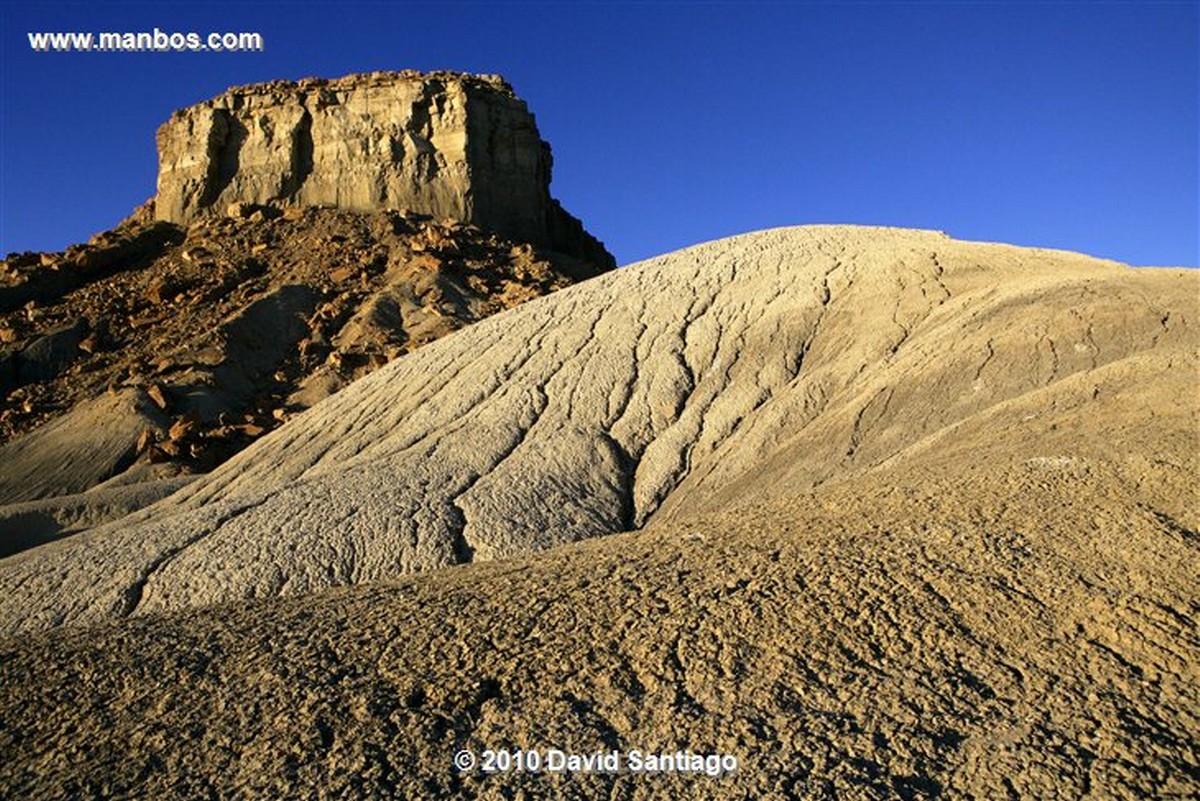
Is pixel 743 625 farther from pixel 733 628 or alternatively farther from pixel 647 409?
pixel 647 409

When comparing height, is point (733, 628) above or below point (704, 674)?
above

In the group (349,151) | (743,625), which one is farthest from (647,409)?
(349,151)

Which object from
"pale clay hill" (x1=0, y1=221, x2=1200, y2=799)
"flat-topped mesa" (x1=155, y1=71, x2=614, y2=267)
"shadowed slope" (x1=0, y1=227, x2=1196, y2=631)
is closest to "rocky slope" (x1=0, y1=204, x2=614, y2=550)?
"flat-topped mesa" (x1=155, y1=71, x2=614, y2=267)

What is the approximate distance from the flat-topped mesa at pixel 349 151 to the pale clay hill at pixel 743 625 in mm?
34994

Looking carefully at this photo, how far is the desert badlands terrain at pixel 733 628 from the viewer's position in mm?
3920

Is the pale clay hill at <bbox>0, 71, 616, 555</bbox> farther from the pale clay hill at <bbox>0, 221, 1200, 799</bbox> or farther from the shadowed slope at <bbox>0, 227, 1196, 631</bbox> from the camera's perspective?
the pale clay hill at <bbox>0, 221, 1200, 799</bbox>

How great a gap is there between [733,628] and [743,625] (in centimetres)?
6

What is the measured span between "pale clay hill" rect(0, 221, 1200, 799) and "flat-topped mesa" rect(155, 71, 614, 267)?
3499 centimetres

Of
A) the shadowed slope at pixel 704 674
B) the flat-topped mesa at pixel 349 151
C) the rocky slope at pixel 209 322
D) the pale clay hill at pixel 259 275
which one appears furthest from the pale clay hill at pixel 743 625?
the flat-topped mesa at pixel 349 151

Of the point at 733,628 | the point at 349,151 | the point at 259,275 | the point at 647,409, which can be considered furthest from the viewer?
the point at 349,151

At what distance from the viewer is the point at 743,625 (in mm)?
4883

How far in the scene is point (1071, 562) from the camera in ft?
17.5

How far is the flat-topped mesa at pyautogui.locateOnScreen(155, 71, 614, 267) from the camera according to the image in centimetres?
4475

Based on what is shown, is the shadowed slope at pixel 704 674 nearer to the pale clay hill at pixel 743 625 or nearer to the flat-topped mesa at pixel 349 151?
the pale clay hill at pixel 743 625
